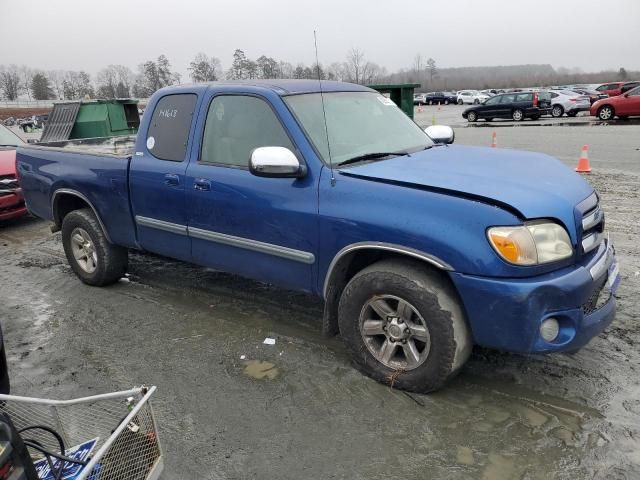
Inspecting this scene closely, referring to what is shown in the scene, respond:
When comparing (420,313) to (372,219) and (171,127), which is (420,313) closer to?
(372,219)

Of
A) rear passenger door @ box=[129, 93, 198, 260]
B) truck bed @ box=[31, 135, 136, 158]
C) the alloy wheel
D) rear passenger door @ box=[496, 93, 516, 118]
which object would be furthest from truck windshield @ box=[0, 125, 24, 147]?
rear passenger door @ box=[496, 93, 516, 118]

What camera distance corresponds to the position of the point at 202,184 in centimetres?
394

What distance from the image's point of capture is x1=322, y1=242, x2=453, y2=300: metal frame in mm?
2898

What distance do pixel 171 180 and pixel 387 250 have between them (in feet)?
6.46

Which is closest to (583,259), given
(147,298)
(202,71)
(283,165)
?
(283,165)

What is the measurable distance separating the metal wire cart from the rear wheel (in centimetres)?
2334

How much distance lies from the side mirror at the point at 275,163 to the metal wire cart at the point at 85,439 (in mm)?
1539

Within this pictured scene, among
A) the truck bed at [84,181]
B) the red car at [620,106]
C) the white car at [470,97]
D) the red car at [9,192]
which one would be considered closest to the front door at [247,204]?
the truck bed at [84,181]

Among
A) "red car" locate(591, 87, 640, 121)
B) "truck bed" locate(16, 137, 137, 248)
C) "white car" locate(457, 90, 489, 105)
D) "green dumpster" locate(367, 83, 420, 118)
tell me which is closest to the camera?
"truck bed" locate(16, 137, 137, 248)

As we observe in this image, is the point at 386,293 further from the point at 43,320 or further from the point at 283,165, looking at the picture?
the point at 43,320

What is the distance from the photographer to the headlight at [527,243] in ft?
8.99

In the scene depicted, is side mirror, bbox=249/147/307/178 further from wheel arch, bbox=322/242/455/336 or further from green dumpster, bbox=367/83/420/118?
green dumpster, bbox=367/83/420/118

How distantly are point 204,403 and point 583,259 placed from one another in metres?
2.41

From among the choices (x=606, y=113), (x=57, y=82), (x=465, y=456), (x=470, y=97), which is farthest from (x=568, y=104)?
(x=57, y=82)
